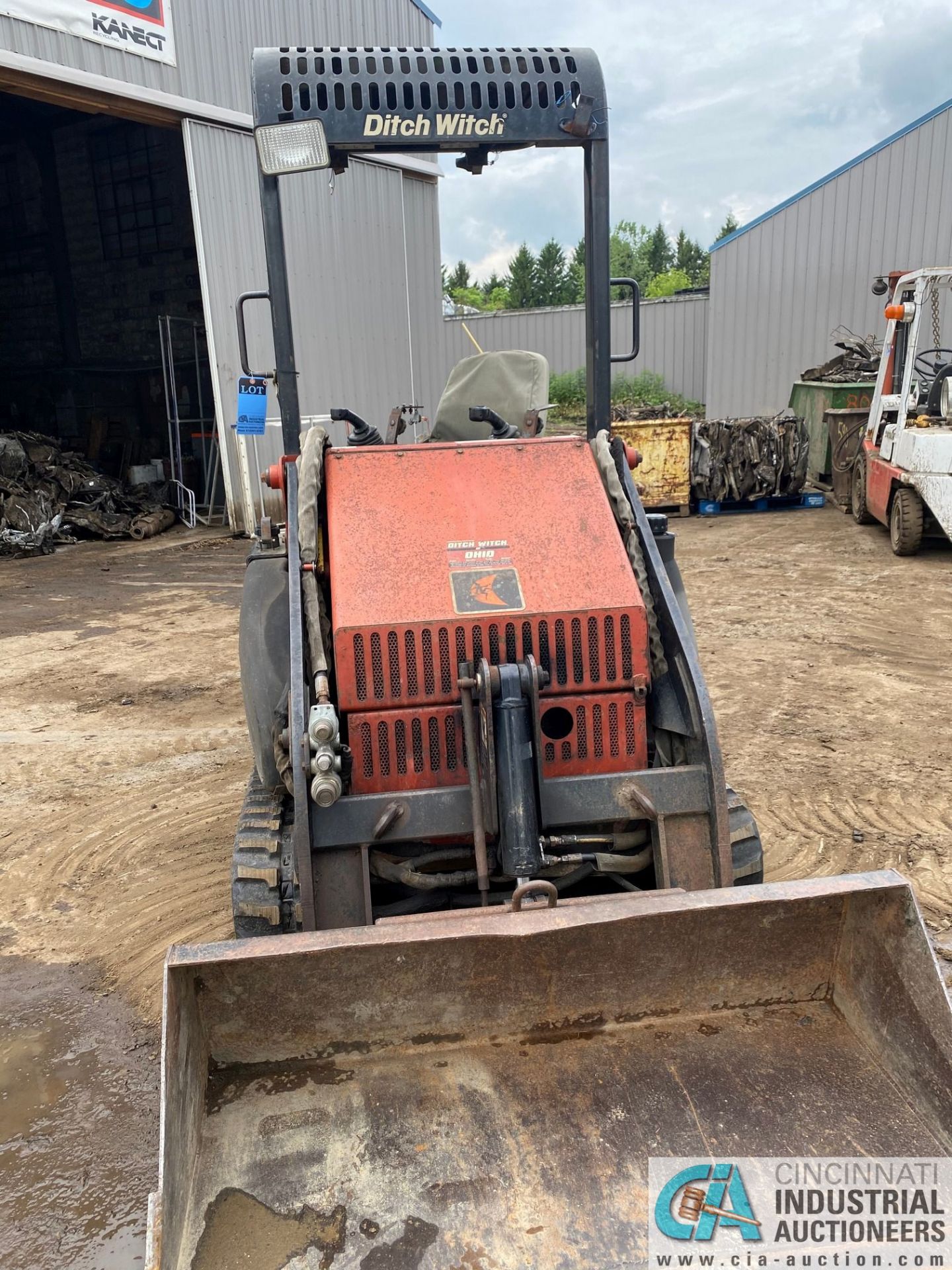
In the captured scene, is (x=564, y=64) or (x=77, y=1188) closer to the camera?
(x=77, y=1188)

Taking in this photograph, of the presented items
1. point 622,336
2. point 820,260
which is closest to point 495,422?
point 820,260

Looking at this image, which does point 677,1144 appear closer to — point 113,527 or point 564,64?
point 564,64

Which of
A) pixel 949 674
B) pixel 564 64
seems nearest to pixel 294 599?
pixel 564 64

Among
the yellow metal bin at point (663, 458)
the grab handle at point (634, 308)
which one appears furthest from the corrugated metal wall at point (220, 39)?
the grab handle at point (634, 308)

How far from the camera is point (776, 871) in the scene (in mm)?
→ 3805

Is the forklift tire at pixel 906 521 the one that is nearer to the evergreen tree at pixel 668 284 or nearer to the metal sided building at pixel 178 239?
the metal sided building at pixel 178 239

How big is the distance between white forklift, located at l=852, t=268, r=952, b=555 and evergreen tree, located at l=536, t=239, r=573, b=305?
48.4 m

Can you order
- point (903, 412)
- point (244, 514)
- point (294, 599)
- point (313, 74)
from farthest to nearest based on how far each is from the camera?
point (244, 514) → point (903, 412) → point (313, 74) → point (294, 599)

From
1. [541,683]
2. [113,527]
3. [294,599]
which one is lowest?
[113,527]

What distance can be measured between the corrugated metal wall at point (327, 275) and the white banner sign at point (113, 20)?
0.85 meters

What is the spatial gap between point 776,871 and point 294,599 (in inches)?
86.2

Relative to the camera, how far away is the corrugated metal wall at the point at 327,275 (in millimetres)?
11578

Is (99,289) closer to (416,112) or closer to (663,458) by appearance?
(663,458)

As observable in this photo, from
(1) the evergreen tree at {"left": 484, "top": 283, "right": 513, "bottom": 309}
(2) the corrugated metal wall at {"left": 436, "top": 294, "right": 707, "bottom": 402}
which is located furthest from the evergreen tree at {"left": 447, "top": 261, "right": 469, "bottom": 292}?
(2) the corrugated metal wall at {"left": 436, "top": 294, "right": 707, "bottom": 402}
